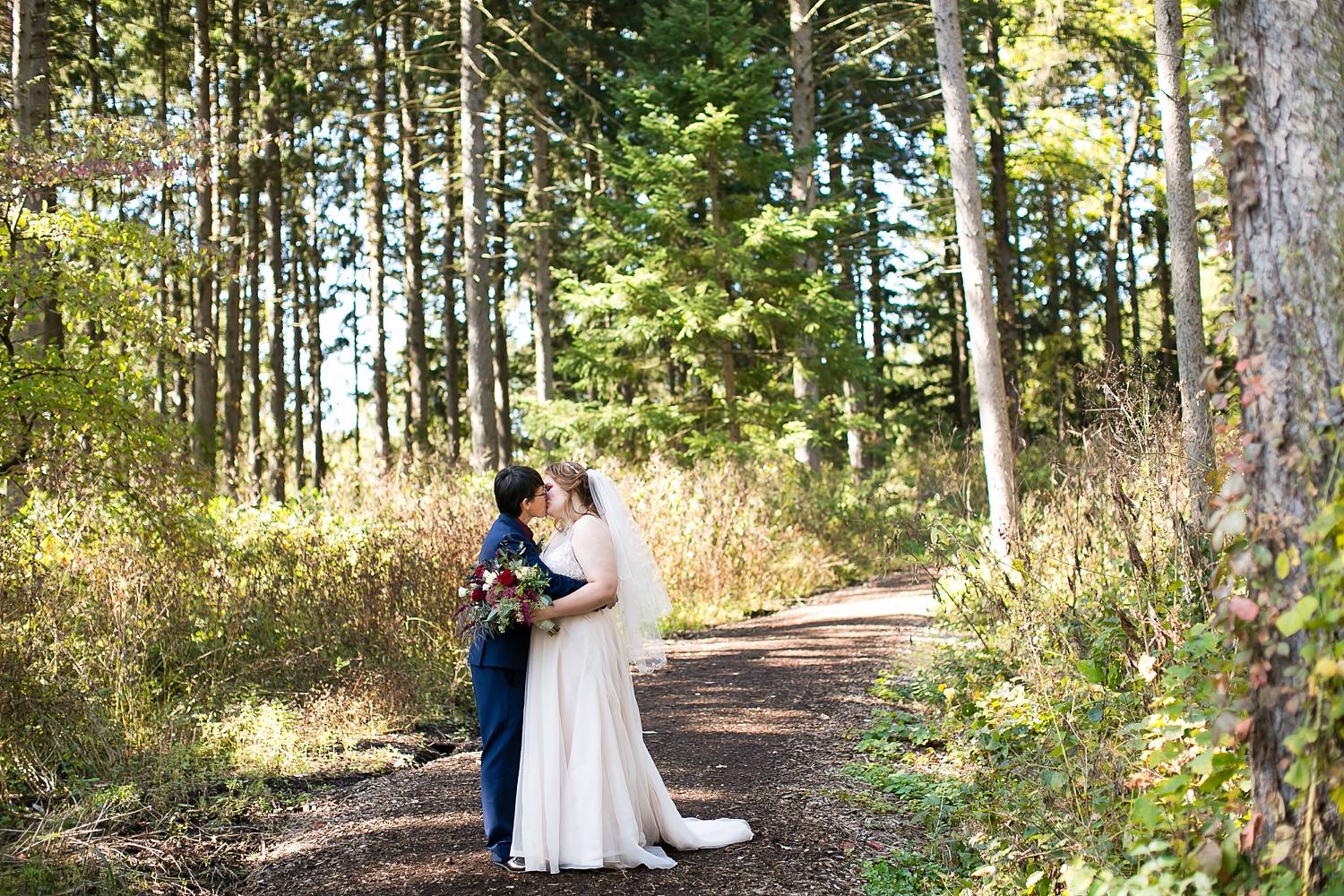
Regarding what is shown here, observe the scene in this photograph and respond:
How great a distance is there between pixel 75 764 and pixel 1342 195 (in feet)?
20.8

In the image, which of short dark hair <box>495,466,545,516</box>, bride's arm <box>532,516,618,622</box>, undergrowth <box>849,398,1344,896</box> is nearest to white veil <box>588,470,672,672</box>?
bride's arm <box>532,516,618,622</box>

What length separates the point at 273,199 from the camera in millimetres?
21141

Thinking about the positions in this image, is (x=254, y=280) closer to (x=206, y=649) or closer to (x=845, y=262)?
(x=845, y=262)

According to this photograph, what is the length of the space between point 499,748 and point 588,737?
1.43 ft

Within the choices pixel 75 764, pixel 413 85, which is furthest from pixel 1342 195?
pixel 413 85

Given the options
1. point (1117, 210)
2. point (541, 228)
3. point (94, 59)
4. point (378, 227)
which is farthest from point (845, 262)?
point (94, 59)

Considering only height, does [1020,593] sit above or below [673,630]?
above

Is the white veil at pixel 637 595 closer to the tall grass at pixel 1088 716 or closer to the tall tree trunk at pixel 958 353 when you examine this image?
the tall grass at pixel 1088 716

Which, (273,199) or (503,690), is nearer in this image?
(503,690)

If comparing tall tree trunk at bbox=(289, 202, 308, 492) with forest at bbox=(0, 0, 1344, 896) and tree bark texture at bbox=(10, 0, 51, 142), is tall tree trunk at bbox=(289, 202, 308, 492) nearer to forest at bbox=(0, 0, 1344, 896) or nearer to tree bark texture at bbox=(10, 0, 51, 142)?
forest at bbox=(0, 0, 1344, 896)

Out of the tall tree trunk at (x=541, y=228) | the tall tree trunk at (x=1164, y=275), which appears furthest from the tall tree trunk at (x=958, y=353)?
the tall tree trunk at (x=541, y=228)

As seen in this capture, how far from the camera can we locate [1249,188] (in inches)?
107

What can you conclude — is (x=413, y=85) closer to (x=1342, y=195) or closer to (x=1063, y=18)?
(x=1063, y=18)

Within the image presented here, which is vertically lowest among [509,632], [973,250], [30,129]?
[509,632]
